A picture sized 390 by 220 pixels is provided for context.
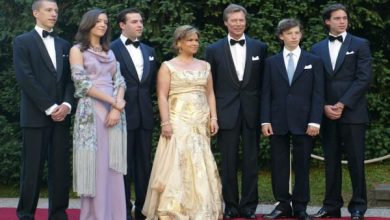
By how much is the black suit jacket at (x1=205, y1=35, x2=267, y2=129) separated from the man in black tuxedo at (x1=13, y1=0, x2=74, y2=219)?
141cm

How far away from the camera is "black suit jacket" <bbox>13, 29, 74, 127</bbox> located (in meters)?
6.49

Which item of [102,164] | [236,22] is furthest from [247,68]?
[102,164]

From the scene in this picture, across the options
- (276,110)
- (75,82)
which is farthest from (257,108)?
(75,82)

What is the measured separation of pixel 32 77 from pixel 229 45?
1901 millimetres

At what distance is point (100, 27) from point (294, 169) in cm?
225

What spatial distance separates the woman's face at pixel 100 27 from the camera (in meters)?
6.56

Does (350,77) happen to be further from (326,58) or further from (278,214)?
(278,214)

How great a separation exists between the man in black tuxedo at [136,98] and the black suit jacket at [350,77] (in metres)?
1.69

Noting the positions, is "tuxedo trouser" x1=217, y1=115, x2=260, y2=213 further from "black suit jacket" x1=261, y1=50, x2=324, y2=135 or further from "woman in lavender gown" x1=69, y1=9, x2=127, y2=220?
"woman in lavender gown" x1=69, y1=9, x2=127, y2=220

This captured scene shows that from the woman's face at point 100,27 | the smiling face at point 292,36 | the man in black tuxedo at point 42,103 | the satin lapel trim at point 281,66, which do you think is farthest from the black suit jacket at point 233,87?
the man in black tuxedo at point 42,103

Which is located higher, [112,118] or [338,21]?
[338,21]

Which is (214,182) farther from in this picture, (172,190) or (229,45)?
(229,45)

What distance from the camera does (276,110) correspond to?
7.07m

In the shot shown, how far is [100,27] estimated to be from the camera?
259 inches
